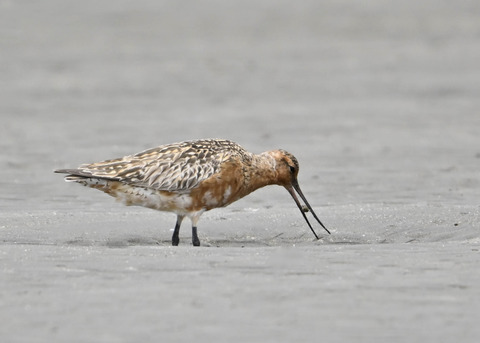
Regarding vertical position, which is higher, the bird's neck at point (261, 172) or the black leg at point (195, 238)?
the bird's neck at point (261, 172)

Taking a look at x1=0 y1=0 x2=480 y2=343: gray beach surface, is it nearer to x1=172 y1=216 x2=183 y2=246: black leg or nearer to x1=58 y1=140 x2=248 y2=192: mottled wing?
x1=172 y1=216 x2=183 y2=246: black leg

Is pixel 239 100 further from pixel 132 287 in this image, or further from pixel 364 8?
pixel 132 287

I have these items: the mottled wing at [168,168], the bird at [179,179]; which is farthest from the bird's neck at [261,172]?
the mottled wing at [168,168]

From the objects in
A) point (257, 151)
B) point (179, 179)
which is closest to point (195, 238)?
point (179, 179)

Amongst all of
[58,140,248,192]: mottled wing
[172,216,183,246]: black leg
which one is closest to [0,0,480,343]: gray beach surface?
[172,216,183,246]: black leg

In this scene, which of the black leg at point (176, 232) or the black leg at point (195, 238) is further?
the black leg at point (176, 232)

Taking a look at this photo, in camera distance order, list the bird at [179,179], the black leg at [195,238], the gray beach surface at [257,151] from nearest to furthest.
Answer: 1. the gray beach surface at [257,151]
2. the black leg at [195,238]
3. the bird at [179,179]

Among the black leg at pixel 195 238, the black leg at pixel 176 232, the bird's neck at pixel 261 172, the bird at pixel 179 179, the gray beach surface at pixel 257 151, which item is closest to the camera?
the gray beach surface at pixel 257 151

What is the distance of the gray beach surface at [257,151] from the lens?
21.6 feet

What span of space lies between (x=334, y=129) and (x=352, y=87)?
3169 mm

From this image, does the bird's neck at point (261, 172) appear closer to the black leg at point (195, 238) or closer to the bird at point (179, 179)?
the bird at point (179, 179)

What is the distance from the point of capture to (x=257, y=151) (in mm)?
14883

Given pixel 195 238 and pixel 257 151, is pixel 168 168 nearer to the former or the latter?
pixel 195 238

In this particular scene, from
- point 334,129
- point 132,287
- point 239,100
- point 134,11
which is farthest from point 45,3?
point 132,287
